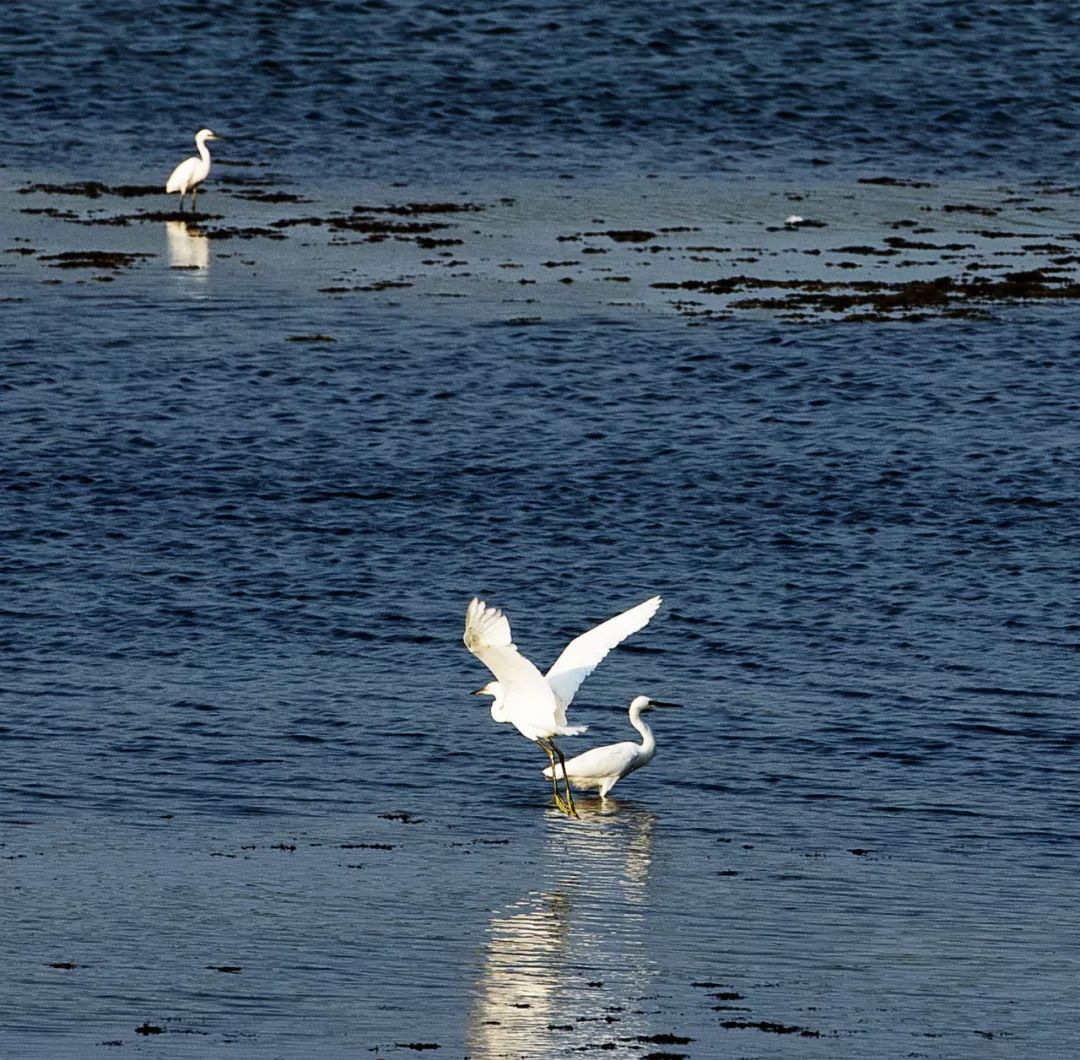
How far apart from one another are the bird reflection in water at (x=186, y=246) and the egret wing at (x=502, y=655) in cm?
2397

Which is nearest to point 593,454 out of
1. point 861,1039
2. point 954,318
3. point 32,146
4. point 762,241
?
point 954,318

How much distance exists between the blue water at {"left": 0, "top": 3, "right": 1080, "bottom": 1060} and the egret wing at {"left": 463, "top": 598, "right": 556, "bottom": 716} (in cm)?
108

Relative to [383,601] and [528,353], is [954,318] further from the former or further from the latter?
[383,601]

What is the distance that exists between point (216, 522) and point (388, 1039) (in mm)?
14563

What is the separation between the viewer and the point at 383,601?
82.2ft

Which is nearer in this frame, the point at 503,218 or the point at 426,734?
the point at 426,734

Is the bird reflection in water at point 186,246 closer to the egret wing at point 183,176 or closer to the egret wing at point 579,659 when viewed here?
the egret wing at point 183,176

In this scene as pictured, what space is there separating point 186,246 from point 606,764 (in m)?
25.9

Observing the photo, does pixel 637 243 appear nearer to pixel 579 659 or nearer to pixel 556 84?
pixel 556 84

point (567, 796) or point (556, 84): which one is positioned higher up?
point (556, 84)

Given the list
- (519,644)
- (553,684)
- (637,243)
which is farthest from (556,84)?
(553,684)

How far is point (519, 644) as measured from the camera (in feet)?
76.8

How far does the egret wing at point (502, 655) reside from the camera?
1708 centimetres

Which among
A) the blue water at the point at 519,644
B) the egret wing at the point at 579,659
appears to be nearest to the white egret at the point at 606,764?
the blue water at the point at 519,644
